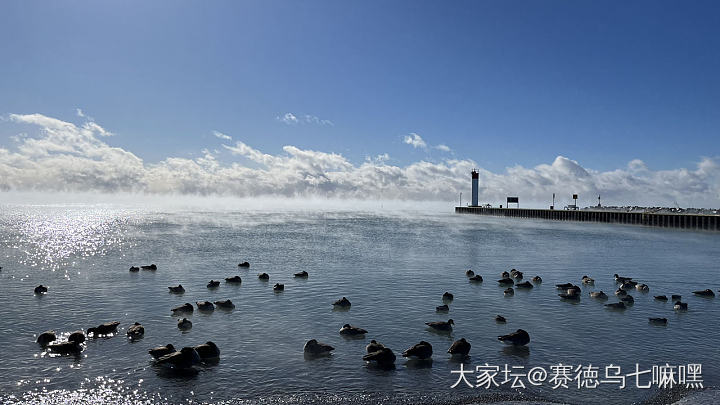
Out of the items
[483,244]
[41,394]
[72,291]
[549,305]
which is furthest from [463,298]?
[483,244]

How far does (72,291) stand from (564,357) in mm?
27018

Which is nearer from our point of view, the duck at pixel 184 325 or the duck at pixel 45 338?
the duck at pixel 45 338

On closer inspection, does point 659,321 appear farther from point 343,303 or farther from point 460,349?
point 343,303

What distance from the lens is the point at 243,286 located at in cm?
2931

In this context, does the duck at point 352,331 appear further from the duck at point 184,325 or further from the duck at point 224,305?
the duck at point 224,305

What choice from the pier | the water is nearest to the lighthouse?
the pier

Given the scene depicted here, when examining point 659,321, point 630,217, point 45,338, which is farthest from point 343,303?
point 630,217

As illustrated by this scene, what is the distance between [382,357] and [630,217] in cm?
Result: 12493

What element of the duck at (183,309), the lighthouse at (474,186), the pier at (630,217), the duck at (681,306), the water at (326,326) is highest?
the lighthouse at (474,186)

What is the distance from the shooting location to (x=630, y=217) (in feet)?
386

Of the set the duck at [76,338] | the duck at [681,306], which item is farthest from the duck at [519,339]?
the duck at [76,338]

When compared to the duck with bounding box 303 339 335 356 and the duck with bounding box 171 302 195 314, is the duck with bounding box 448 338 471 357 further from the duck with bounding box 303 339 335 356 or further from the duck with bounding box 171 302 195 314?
the duck with bounding box 171 302 195 314

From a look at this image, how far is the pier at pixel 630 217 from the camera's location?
9481 centimetres

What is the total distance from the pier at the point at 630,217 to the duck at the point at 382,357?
105 metres
